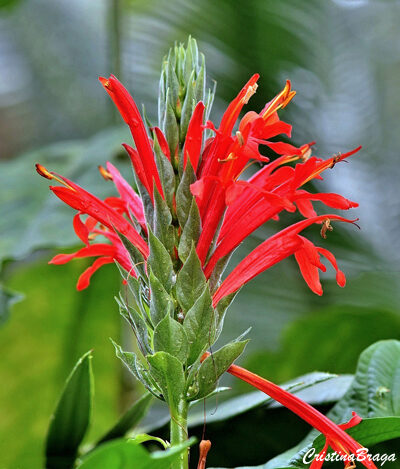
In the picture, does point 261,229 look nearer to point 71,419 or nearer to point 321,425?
point 71,419

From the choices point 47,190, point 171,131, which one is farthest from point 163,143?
point 47,190

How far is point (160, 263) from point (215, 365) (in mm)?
87

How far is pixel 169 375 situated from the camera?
41cm

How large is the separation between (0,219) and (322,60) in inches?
36.8

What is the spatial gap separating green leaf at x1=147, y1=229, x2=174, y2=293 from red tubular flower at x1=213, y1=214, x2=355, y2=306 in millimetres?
52

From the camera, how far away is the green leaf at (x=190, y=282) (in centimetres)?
42

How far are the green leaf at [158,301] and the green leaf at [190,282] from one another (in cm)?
1

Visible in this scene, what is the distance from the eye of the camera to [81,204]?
0.49 metres

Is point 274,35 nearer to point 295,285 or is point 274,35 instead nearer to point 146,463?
point 295,285

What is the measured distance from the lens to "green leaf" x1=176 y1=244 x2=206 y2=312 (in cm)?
42

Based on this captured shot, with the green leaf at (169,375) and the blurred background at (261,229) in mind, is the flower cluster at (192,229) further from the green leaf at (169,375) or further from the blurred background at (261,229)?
the blurred background at (261,229)

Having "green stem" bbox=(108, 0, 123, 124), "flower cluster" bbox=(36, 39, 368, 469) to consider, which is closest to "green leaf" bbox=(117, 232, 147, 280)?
"flower cluster" bbox=(36, 39, 368, 469)

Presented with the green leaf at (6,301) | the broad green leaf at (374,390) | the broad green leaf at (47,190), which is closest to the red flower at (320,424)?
the broad green leaf at (374,390)

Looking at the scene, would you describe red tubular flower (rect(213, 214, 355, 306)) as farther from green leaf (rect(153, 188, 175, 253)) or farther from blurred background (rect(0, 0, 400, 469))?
blurred background (rect(0, 0, 400, 469))
